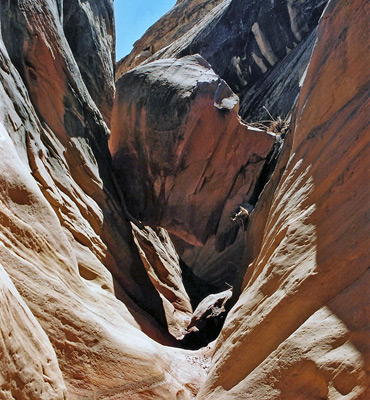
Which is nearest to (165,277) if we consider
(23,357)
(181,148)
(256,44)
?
(181,148)

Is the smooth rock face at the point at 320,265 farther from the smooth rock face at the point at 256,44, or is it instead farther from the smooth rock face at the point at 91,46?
the smooth rock face at the point at 256,44

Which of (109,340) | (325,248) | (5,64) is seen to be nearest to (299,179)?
(325,248)

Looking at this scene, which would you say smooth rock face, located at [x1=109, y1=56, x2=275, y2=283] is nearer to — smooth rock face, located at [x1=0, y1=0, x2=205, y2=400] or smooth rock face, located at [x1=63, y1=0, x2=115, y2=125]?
smooth rock face, located at [x1=0, y1=0, x2=205, y2=400]

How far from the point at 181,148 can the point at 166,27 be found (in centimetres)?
1245

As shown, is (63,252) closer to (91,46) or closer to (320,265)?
(320,265)

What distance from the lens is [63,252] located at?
378 centimetres

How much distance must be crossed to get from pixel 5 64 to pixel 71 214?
1811 millimetres

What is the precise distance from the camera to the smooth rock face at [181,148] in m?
7.22

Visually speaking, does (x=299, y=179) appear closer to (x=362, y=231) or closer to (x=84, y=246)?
(x=362, y=231)

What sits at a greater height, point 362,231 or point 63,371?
point 362,231

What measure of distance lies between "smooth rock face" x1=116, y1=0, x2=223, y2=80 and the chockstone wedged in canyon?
25.2 feet

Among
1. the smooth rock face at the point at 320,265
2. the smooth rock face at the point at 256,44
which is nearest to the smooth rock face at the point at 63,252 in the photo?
the smooth rock face at the point at 320,265

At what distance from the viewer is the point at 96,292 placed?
13.5 ft

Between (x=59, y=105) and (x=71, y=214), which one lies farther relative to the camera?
(x=59, y=105)
